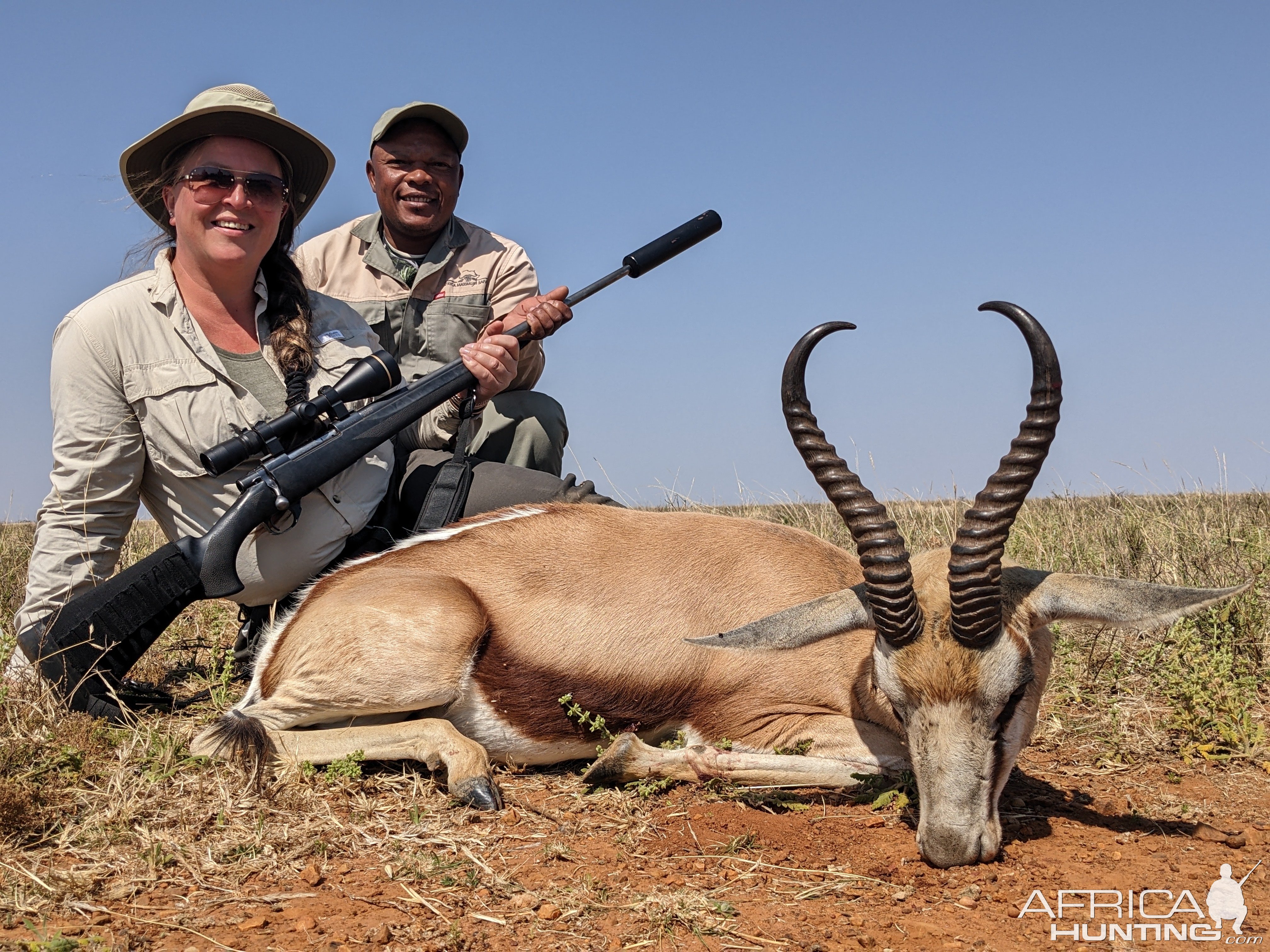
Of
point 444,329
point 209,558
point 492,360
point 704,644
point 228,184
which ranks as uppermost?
point 228,184

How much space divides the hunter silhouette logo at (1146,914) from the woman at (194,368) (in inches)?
165

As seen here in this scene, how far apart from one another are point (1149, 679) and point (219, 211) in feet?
19.3

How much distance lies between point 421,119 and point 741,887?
6.38m

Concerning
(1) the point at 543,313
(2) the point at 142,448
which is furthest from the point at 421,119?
(2) the point at 142,448

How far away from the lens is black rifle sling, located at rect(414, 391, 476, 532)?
244 inches

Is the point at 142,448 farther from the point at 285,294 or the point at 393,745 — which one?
the point at 393,745

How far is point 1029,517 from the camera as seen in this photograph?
11211mm

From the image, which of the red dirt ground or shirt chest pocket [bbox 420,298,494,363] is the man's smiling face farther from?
A: the red dirt ground

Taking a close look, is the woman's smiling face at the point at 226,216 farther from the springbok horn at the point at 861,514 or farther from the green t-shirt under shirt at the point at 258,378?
the springbok horn at the point at 861,514

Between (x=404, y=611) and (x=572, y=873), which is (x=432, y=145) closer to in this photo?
(x=404, y=611)

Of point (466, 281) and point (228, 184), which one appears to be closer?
point (228, 184)

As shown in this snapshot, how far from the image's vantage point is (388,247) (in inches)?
318

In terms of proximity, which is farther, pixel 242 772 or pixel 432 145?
pixel 432 145

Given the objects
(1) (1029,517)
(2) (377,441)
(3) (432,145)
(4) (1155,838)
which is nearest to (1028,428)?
(4) (1155,838)
